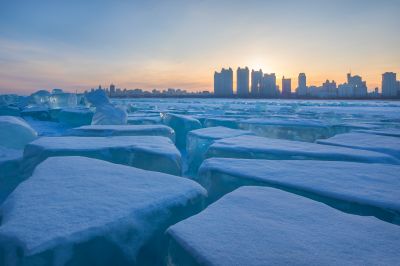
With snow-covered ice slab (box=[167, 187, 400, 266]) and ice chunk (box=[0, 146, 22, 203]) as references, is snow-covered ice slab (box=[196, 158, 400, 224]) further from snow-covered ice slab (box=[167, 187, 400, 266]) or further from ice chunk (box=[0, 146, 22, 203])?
ice chunk (box=[0, 146, 22, 203])

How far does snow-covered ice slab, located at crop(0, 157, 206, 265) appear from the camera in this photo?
3.30ft

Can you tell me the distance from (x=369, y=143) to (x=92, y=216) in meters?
3.42

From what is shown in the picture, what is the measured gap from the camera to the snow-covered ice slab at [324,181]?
1518 mm

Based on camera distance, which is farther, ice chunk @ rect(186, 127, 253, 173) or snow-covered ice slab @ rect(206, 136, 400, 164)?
ice chunk @ rect(186, 127, 253, 173)

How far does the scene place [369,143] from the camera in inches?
133

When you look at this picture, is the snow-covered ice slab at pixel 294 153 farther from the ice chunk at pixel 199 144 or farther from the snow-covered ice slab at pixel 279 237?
the snow-covered ice slab at pixel 279 237

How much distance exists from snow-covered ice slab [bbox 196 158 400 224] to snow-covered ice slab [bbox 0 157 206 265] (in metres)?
0.44

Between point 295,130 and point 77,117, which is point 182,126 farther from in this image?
point 77,117

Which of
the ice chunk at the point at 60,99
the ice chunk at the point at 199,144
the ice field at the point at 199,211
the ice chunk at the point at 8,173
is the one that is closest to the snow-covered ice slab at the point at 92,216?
the ice field at the point at 199,211

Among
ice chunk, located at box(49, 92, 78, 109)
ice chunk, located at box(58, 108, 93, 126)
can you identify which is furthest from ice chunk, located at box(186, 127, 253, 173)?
ice chunk, located at box(49, 92, 78, 109)

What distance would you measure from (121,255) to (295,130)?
196 inches

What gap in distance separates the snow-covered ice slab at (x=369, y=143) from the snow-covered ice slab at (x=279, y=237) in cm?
213

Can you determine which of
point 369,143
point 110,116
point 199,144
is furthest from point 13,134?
point 369,143

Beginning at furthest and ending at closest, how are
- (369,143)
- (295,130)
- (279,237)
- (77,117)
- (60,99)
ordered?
(60,99)
(77,117)
(295,130)
(369,143)
(279,237)
